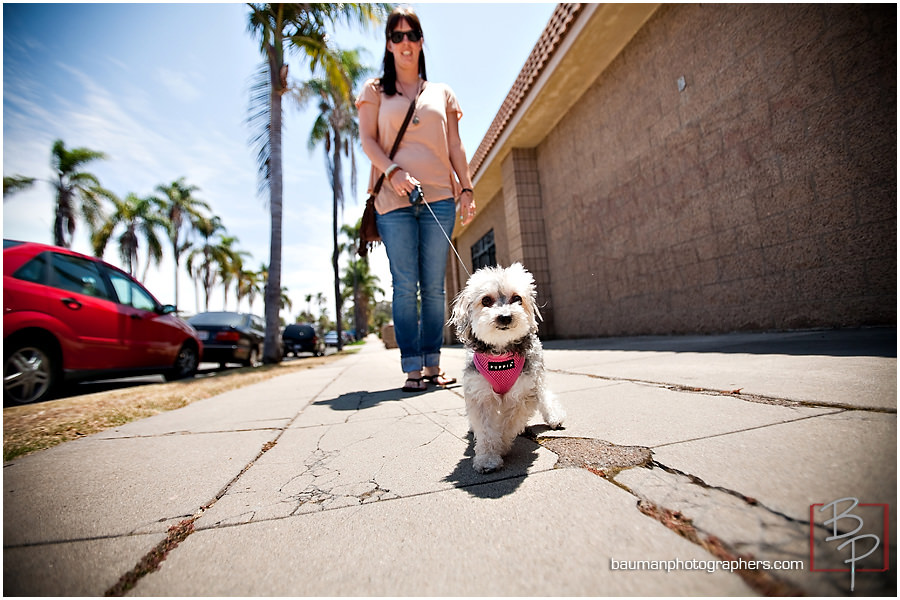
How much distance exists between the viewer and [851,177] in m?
3.50

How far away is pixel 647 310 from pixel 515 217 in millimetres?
3907

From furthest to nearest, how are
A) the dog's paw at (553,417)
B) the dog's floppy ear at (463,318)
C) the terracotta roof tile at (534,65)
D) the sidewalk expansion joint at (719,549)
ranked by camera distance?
1. the terracotta roof tile at (534,65)
2. the dog's floppy ear at (463,318)
3. the dog's paw at (553,417)
4. the sidewalk expansion joint at (719,549)

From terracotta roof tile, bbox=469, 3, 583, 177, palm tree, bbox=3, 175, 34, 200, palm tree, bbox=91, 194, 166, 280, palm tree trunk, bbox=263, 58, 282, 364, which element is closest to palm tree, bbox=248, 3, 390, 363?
palm tree trunk, bbox=263, 58, 282, 364

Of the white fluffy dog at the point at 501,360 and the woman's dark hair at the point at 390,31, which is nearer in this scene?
the white fluffy dog at the point at 501,360

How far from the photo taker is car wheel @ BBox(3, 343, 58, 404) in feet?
12.8

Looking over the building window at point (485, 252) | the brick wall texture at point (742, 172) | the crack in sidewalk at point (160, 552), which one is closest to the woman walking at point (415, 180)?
the crack in sidewalk at point (160, 552)

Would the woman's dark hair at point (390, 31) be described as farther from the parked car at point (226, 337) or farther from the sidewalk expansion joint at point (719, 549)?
the parked car at point (226, 337)

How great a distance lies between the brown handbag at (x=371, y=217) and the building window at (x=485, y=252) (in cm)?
770

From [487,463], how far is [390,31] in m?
3.53

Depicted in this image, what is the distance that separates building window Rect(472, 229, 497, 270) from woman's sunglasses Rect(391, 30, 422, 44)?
27.2 ft

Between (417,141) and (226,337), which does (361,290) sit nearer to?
(226,337)

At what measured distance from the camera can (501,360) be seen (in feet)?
5.97

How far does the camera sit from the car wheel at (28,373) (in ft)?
12.8

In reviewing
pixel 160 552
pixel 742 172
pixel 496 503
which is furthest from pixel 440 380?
pixel 742 172
